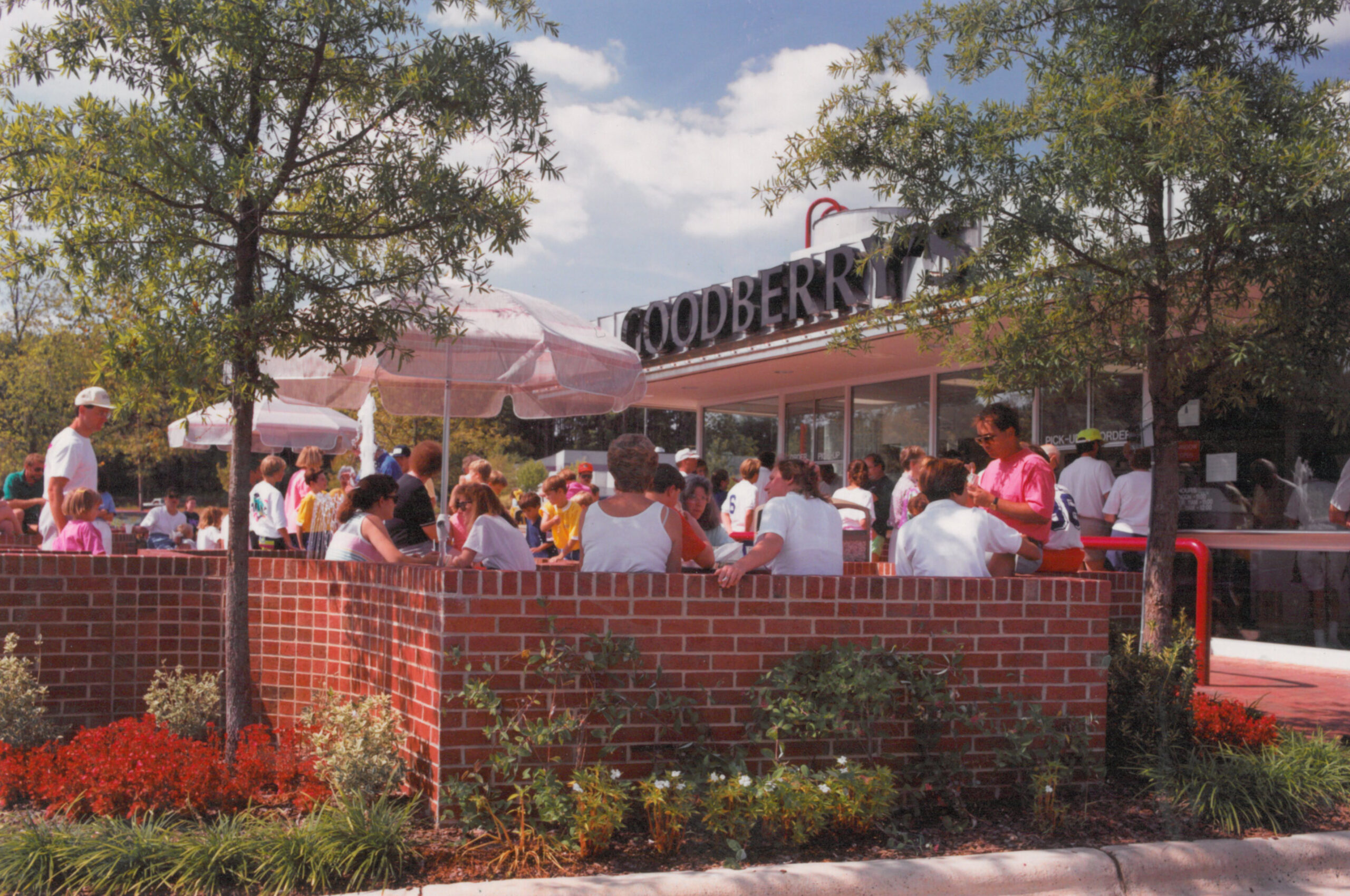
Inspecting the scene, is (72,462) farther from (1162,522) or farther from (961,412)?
(961,412)

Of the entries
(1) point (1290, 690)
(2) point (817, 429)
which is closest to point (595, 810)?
(1) point (1290, 690)

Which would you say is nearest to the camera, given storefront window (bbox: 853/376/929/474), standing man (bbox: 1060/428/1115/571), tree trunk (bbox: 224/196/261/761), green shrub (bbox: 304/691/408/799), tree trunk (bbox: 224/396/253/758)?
green shrub (bbox: 304/691/408/799)

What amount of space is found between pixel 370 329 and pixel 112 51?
1706 mm

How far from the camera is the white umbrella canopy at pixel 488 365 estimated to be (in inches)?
246

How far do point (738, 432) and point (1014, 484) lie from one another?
12.6 metres

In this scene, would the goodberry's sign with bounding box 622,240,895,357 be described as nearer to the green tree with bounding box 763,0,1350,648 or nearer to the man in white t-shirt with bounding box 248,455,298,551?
the green tree with bounding box 763,0,1350,648

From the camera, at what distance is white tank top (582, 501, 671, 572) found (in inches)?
189

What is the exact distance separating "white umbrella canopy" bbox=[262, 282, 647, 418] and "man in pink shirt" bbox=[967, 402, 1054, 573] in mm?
2294

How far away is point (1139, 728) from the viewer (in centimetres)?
538

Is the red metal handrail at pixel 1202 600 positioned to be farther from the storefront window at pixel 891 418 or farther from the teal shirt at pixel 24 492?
the teal shirt at pixel 24 492

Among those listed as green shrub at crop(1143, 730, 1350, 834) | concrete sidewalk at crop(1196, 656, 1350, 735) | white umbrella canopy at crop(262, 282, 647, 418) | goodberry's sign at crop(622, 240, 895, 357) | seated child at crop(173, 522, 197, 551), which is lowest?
concrete sidewalk at crop(1196, 656, 1350, 735)

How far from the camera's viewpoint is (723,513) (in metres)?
10.6

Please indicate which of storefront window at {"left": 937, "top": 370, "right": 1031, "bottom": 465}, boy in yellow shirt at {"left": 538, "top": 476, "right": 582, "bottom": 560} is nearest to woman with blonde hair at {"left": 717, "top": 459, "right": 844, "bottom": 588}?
boy in yellow shirt at {"left": 538, "top": 476, "right": 582, "bottom": 560}

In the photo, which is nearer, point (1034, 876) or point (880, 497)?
point (1034, 876)
